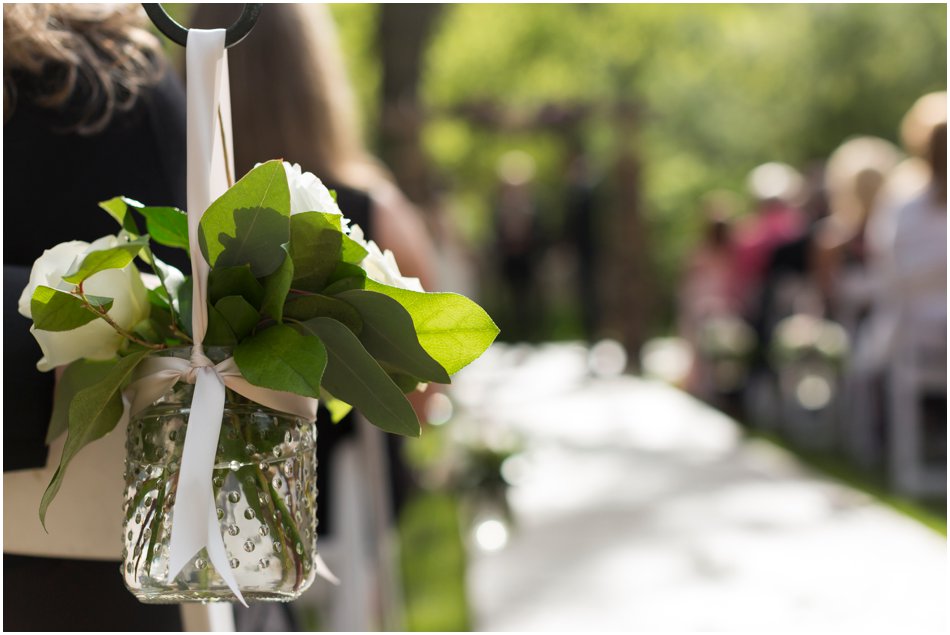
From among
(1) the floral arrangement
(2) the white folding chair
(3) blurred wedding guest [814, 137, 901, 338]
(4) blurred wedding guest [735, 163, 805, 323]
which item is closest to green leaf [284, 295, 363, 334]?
(1) the floral arrangement

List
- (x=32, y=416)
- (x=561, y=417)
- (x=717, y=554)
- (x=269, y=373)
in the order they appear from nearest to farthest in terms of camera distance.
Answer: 1. (x=269, y=373)
2. (x=32, y=416)
3. (x=717, y=554)
4. (x=561, y=417)

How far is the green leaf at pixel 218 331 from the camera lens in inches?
35.5

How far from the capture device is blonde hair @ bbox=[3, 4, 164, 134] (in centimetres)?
120

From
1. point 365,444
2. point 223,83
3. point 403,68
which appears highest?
point 403,68

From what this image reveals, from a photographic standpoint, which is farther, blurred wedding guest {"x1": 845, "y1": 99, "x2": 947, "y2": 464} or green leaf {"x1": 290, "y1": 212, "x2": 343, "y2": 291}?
blurred wedding guest {"x1": 845, "y1": 99, "x2": 947, "y2": 464}

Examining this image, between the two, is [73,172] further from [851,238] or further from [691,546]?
[851,238]

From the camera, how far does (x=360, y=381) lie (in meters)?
0.89

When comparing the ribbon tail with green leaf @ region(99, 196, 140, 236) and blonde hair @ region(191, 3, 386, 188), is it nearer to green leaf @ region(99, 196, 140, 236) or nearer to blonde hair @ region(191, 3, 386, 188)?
green leaf @ region(99, 196, 140, 236)

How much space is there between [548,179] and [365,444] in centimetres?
2175

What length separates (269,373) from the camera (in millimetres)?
864

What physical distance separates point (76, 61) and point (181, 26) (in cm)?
42

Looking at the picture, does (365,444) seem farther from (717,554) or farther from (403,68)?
(403,68)

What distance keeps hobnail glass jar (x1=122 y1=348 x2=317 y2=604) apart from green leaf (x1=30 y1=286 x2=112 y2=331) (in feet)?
0.22

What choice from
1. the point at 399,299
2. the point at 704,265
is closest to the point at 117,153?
the point at 399,299
